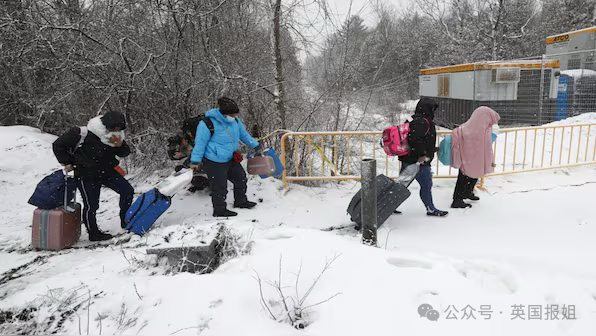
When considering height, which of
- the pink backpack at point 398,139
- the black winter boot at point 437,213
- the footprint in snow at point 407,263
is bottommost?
the black winter boot at point 437,213

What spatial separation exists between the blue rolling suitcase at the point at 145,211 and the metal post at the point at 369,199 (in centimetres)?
251

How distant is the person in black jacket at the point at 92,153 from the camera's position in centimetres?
423

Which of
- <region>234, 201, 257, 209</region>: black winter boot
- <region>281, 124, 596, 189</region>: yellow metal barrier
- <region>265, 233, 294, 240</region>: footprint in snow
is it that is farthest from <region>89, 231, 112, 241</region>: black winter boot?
<region>281, 124, 596, 189</region>: yellow metal barrier

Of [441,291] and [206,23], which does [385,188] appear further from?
[206,23]

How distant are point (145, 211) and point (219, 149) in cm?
121

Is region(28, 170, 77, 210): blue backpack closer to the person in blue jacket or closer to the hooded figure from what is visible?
the person in blue jacket

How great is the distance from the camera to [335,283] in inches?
104

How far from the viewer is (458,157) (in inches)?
202

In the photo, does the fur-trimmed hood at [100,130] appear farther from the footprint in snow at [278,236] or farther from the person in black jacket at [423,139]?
the person in black jacket at [423,139]

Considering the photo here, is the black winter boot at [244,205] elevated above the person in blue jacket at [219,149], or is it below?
below

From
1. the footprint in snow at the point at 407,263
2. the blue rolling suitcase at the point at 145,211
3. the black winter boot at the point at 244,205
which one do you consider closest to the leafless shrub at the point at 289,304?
the footprint in snow at the point at 407,263

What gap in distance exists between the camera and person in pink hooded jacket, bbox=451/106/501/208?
4926 millimetres

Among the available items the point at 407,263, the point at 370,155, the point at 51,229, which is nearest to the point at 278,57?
the point at 370,155

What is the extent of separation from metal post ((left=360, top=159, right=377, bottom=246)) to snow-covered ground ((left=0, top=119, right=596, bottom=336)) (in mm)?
322
